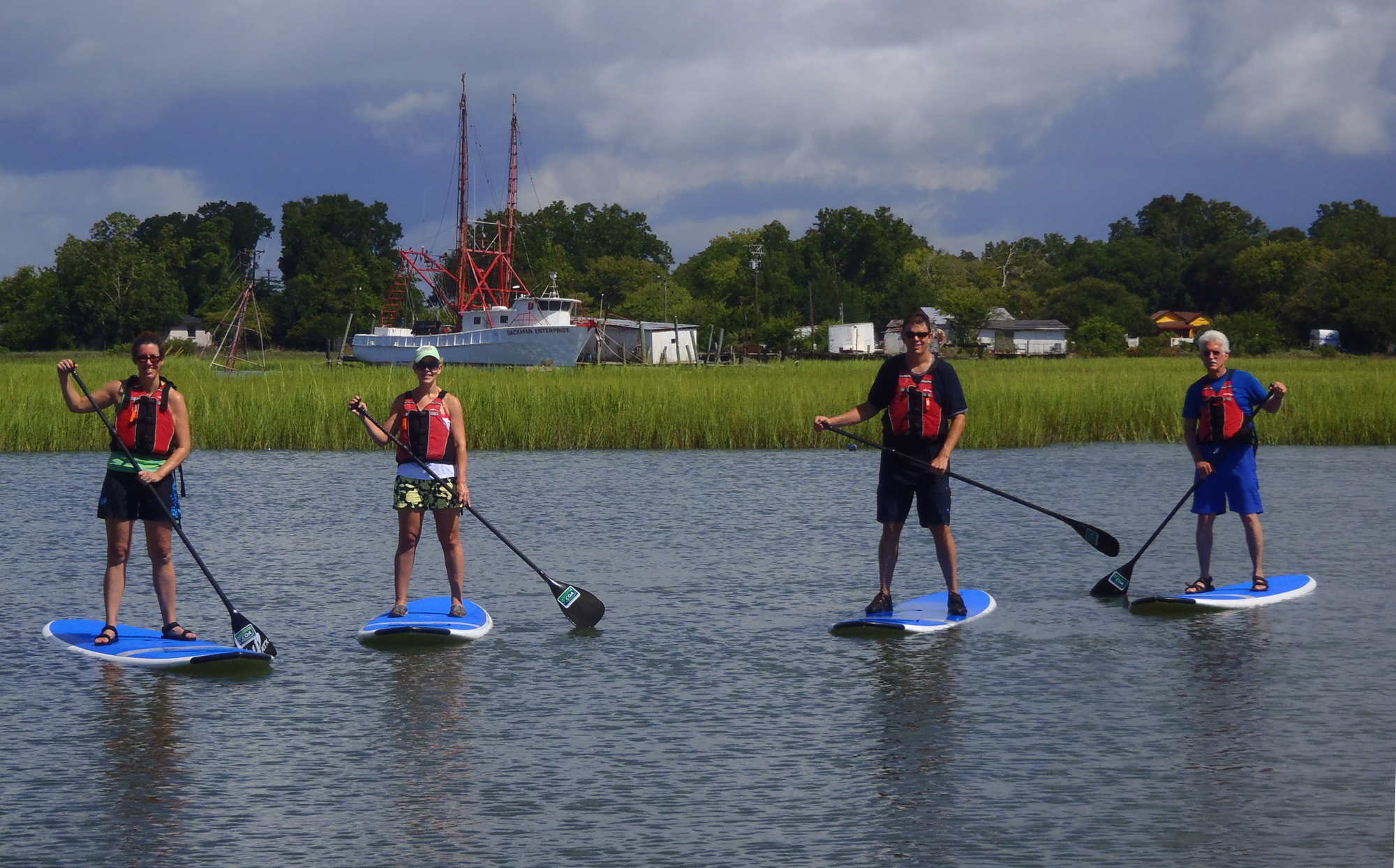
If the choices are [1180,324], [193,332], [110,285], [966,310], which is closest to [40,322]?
[110,285]

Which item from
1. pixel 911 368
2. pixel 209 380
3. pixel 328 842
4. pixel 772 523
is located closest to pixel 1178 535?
pixel 772 523

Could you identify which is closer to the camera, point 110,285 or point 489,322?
point 489,322

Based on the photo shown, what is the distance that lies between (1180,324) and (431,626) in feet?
357

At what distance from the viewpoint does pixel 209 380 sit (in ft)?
110

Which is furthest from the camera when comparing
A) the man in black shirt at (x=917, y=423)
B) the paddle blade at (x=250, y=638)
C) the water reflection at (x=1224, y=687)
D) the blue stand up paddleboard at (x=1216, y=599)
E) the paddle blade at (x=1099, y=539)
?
the paddle blade at (x=1099, y=539)

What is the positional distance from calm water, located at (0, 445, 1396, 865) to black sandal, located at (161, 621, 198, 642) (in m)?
0.37

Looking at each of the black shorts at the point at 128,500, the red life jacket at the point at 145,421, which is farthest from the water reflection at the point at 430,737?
the red life jacket at the point at 145,421

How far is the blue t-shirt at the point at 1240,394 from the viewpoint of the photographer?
31.9 ft

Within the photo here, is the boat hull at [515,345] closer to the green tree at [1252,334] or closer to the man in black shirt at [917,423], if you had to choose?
the green tree at [1252,334]

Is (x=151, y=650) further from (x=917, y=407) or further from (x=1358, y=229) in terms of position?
(x=1358, y=229)

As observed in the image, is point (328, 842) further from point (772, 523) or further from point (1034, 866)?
point (772, 523)

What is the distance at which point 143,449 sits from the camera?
316 inches

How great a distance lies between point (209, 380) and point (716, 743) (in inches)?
1141

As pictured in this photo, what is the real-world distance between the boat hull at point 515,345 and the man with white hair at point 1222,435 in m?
47.8
